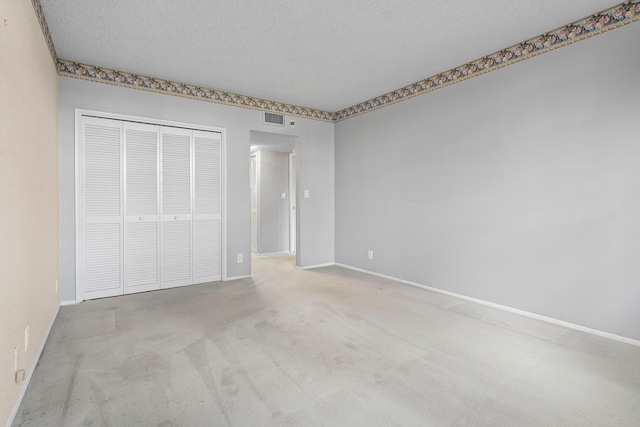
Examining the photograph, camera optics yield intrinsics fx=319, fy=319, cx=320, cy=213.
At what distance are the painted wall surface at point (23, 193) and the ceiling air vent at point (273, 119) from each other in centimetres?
244

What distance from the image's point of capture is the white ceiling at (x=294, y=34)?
7.95 feet

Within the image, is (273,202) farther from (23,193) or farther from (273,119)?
(23,193)

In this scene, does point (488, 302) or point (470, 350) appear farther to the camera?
point (488, 302)

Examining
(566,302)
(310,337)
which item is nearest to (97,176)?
(310,337)

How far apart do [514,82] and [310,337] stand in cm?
307

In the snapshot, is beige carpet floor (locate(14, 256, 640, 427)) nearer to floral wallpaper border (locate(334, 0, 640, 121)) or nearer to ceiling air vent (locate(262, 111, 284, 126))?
floral wallpaper border (locate(334, 0, 640, 121))

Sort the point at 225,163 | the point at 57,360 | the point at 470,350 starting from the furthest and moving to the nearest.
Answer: the point at 225,163 → the point at 470,350 → the point at 57,360

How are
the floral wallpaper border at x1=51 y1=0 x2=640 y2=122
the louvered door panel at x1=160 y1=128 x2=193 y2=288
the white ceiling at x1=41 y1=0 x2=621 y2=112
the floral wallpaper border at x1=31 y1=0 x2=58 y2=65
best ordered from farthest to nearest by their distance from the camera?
the louvered door panel at x1=160 y1=128 x2=193 y2=288
the floral wallpaper border at x1=51 y1=0 x2=640 y2=122
the white ceiling at x1=41 y1=0 x2=621 y2=112
the floral wallpaper border at x1=31 y1=0 x2=58 y2=65

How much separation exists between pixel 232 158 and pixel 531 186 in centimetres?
355

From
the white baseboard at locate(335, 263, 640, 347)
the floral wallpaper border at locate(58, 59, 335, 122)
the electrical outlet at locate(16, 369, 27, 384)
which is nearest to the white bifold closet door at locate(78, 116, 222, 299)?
the floral wallpaper border at locate(58, 59, 335, 122)

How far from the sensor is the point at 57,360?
221cm

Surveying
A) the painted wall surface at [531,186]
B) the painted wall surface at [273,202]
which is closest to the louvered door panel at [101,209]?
the painted wall surface at [273,202]

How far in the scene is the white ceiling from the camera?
2422mm

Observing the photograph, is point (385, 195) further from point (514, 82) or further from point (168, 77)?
point (168, 77)
